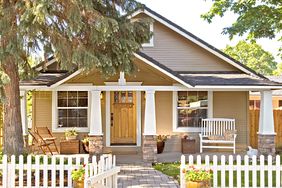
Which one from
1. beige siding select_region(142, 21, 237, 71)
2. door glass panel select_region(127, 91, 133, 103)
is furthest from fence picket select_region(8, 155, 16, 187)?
beige siding select_region(142, 21, 237, 71)

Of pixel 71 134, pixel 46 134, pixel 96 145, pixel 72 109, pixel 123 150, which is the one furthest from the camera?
pixel 72 109

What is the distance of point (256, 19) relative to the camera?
42.4 feet

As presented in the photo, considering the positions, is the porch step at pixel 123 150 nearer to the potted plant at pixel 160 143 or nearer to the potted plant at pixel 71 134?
the potted plant at pixel 160 143

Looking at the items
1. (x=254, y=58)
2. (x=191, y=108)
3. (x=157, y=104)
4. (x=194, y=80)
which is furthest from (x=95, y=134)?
(x=254, y=58)

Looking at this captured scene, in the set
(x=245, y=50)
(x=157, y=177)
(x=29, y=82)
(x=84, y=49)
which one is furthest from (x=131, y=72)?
(x=245, y=50)

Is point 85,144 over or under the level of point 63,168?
under

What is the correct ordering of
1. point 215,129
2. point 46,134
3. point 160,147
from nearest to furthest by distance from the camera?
point 46,134 → point 160,147 → point 215,129

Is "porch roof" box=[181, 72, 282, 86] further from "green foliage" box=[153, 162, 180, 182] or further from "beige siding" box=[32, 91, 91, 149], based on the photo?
"beige siding" box=[32, 91, 91, 149]

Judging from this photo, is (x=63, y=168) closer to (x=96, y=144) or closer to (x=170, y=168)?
(x=170, y=168)

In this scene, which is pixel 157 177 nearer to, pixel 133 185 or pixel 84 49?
pixel 133 185

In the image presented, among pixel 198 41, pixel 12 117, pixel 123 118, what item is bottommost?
pixel 123 118

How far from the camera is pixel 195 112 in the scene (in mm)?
15539

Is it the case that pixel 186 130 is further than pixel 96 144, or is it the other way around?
pixel 186 130

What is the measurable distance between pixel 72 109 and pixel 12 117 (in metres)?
5.28
